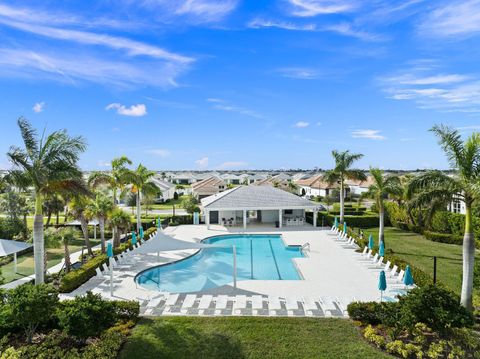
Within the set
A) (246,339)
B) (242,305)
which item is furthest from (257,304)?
(246,339)

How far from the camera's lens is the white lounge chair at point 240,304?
44.9 ft

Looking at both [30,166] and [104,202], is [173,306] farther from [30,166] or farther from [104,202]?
[104,202]

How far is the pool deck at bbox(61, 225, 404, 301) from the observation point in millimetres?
15789

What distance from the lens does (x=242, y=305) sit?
564 inches

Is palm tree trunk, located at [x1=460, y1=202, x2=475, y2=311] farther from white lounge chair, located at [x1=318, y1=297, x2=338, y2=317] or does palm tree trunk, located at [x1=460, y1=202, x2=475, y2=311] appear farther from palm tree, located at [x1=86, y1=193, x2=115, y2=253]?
palm tree, located at [x1=86, y1=193, x2=115, y2=253]

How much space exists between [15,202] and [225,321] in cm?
2482

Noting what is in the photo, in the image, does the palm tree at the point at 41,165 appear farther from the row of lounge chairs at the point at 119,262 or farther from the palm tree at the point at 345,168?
the palm tree at the point at 345,168

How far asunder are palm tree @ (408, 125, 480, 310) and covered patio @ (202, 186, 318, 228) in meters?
21.0

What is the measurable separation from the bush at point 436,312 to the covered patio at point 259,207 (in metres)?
22.4

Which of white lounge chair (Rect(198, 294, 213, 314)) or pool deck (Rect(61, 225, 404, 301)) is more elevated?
pool deck (Rect(61, 225, 404, 301))

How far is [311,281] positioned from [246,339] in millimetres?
7088

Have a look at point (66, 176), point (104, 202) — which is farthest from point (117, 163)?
point (66, 176)

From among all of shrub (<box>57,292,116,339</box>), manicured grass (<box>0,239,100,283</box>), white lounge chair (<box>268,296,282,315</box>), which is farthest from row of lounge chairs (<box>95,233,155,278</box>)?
white lounge chair (<box>268,296,282,315</box>)

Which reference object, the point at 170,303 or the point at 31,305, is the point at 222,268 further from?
the point at 31,305
